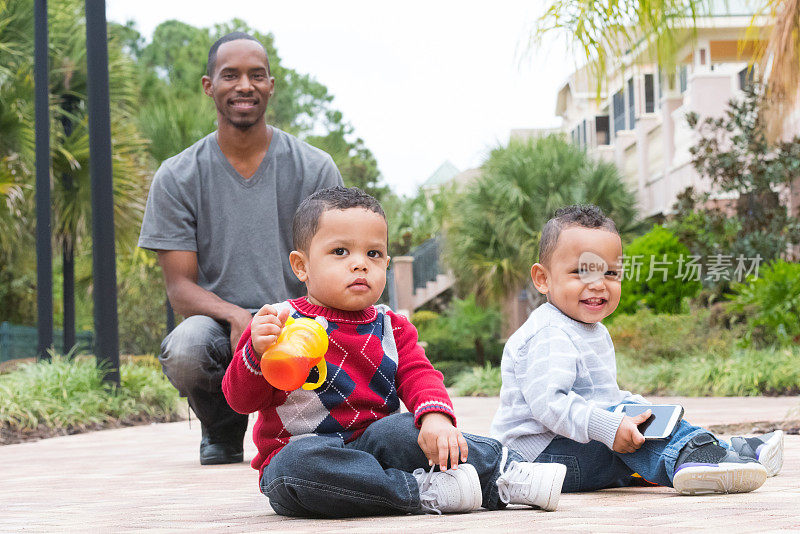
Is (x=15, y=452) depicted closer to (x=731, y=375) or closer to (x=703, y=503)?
(x=703, y=503)

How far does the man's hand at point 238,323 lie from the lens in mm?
4113

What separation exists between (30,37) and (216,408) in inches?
459

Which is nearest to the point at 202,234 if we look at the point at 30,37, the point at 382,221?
the point at 382,221

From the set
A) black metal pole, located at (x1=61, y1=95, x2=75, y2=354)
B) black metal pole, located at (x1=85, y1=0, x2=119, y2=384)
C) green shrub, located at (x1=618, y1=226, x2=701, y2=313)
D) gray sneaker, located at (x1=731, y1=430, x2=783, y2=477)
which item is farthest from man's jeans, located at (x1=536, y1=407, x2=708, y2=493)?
green shrub, located at (x1=618, y1=226, x2=701, y2=313)

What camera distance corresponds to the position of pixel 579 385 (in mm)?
3170

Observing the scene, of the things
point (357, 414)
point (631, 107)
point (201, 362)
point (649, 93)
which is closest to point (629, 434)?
point (357, 414)

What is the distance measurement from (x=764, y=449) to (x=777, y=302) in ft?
28.7

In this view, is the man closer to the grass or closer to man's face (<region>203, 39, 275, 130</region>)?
man's face (<region>203, 39, 275, 130</region>)

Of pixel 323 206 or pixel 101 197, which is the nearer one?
pixel 323 206

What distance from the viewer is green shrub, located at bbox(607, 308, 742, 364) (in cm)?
1248

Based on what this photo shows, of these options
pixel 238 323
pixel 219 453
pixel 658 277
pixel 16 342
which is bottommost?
pixel 16 342

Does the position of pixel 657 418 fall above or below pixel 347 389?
below

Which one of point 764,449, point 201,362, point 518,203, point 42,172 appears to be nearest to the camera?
point 764,449

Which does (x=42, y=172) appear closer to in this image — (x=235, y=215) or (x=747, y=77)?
(x=235, y=215)
